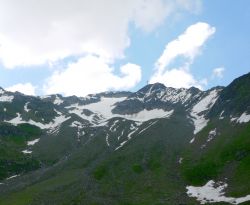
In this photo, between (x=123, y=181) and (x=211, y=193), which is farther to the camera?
(x=123, y=181)

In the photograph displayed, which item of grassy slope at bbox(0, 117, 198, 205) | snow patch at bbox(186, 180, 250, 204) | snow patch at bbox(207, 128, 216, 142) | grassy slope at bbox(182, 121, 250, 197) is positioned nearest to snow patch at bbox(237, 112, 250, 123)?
grassy slope at bbox(182, 121, 250, 197)

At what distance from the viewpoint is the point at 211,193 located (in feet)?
401

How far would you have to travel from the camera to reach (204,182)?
5207 inches

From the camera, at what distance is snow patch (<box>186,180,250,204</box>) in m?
111

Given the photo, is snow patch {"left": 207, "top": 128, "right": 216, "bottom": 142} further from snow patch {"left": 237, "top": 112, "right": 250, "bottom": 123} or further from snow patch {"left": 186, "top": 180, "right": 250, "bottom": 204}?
snow patch {"left": 186, "top": 180, "right": 250, "bottom": 204}

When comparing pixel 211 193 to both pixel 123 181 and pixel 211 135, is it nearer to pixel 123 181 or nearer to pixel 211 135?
pixel 123 181

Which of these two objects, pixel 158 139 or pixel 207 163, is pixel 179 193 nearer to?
pixel 207 163

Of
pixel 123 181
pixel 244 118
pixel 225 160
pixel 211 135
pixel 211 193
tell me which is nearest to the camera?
pixel 211 193

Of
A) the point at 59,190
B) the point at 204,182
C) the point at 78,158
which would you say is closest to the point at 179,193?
the point at 204,182

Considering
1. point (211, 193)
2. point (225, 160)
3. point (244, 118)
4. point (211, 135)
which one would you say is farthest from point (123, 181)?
point (244, 118)

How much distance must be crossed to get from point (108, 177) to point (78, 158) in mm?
53599

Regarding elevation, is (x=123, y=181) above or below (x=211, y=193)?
above

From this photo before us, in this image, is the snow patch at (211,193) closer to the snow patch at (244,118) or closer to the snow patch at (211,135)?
the snow patch at (211,135)

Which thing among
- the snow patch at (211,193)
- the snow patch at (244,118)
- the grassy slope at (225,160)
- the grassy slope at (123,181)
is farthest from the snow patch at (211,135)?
the snow patch at (211,193)
